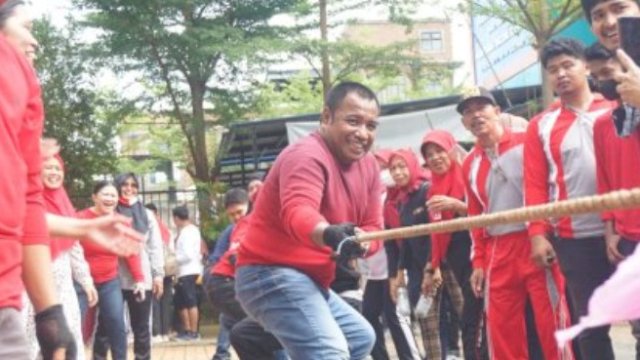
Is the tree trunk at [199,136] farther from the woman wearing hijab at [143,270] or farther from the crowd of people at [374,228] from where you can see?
the crowd of people at [374,228]

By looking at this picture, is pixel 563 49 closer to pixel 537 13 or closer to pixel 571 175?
pixel 571 175

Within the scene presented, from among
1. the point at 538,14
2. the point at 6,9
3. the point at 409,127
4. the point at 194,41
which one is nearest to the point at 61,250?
the point at 6,9

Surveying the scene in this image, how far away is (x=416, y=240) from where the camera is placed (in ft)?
24.2

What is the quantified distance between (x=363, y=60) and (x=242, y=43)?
2880 millimetres

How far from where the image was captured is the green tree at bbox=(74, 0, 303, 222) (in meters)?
17.4

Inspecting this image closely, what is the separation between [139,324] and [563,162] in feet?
16.6

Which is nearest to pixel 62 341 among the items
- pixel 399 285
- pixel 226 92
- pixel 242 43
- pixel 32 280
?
pixel 32 280

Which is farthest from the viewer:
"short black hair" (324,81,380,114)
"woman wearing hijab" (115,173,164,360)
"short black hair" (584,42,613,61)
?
"woman wearing hijab" (115,173,164,360)

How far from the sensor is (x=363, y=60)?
62.2 ft

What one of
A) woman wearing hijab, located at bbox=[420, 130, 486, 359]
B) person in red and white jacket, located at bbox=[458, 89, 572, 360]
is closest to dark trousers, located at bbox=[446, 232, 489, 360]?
woman wearing hijab, located at bbox=[420, 130, 486, 359]

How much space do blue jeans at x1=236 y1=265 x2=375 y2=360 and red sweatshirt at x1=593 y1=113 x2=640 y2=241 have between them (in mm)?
→ 1233

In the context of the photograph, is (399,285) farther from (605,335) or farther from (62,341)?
(62,341)

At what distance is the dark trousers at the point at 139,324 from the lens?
8539mm

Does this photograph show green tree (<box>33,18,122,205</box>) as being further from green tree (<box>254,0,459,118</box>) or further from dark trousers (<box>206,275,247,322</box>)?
dark trousers (<box>206,275,247,322</box>)
